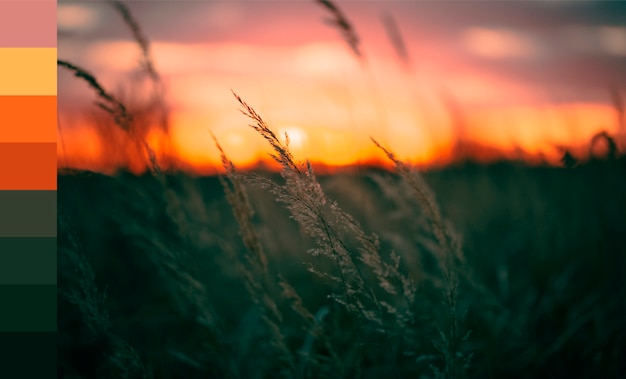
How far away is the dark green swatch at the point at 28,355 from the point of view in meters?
1.53

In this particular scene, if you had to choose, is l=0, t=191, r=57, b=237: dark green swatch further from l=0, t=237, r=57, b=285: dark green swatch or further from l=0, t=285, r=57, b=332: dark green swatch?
l=0, t=285, r=57, b=332: dark green swatch

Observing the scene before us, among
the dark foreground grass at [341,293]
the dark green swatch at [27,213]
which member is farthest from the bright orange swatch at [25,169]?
the dark foreground grass at [341,293]

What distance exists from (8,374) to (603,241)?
2.69 m

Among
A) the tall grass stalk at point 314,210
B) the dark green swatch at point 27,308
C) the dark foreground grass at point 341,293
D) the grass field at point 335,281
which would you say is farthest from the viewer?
the dark green swatch at point 27,308

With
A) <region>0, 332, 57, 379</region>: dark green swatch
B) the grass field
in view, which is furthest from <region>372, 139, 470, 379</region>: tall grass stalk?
<region>0, 332, 57, 379</region>: dark green swatch

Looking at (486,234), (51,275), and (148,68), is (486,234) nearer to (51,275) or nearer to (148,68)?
(148,68)

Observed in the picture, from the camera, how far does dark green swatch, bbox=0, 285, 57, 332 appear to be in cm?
163

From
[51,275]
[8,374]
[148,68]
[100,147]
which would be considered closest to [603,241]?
[148,68]

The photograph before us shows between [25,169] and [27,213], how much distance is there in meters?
0.18

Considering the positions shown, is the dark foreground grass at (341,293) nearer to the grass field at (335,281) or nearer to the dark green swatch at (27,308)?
the grass field at (335,281)

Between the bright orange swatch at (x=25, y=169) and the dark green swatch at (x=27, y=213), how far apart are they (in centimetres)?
3

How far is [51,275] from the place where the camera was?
5.47 feet

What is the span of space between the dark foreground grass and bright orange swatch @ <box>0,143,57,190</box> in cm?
13

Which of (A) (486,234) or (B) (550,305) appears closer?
(B) (550,305)
